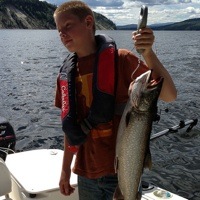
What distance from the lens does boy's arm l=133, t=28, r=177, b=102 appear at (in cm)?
251

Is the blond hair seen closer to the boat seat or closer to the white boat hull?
the boat seat

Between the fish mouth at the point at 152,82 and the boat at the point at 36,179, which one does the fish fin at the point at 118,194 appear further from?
the boat at the point at 36,179

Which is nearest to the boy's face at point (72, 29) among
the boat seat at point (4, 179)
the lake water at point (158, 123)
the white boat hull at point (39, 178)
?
the lake water at point (158, 123)

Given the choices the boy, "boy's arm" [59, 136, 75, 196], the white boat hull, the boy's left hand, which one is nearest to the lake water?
the boy

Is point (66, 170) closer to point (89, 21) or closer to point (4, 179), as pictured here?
point (4, 179)

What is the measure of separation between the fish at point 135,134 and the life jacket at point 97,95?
0.38m

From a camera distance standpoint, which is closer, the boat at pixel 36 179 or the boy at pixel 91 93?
the boy at pixel 91 93

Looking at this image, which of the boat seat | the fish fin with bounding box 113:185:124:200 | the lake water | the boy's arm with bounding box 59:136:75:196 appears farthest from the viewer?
the lake water

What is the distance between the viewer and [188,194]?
29.7ft

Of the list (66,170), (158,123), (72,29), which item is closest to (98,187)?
(66,170)

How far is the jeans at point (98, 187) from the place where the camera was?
320 cm

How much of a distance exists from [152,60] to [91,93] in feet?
2.59

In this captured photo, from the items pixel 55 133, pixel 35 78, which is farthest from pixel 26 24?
pixel 55 133

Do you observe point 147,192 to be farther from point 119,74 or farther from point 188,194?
point 188,194
